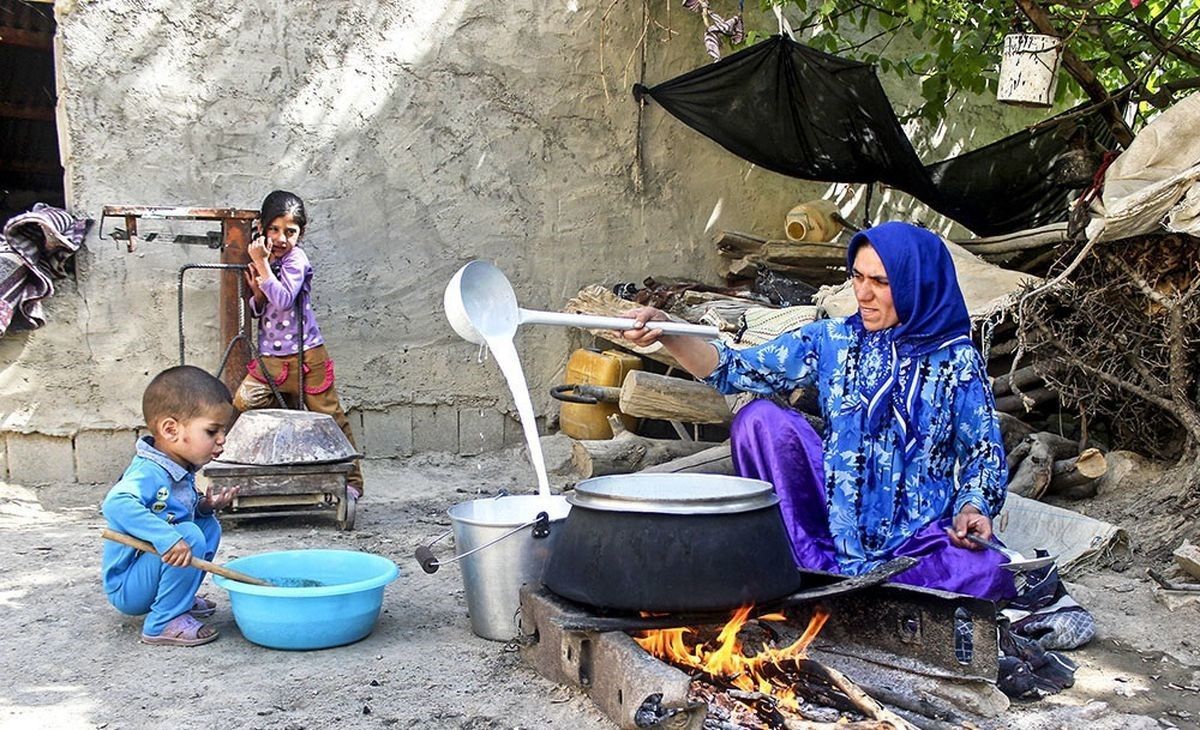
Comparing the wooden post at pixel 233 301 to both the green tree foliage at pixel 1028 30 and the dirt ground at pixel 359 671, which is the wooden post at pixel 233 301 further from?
the green tree foliage at pixel 1028 30

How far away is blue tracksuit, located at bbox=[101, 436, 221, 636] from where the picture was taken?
2.96 meters

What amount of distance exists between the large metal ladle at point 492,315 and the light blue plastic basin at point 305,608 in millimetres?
778

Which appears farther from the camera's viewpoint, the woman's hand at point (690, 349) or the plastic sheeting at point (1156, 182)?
the plastic sheeting at point (1156, 182)

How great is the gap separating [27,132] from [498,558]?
20.0ft

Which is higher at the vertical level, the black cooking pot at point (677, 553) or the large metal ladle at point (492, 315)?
the large metal ladle at point (492, 315)

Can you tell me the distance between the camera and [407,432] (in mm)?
5820

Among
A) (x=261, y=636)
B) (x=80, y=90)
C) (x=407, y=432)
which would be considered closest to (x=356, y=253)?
(x=407, y=432)

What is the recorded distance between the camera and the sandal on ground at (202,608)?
3.32 m

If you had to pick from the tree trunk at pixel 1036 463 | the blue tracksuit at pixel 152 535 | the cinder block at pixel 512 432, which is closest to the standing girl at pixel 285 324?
the cinder block at pixel 512 432

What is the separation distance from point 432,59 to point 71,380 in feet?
7.95

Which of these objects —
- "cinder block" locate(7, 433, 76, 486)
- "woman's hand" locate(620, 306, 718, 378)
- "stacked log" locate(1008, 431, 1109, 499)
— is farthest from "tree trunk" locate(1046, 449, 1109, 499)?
"cinder block" locate(7, 433, 76, 486)

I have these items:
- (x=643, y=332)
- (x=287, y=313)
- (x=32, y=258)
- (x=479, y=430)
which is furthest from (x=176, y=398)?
(x=479, y=430)

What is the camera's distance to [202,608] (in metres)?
3.35

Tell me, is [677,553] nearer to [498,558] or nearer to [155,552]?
[498,558]
